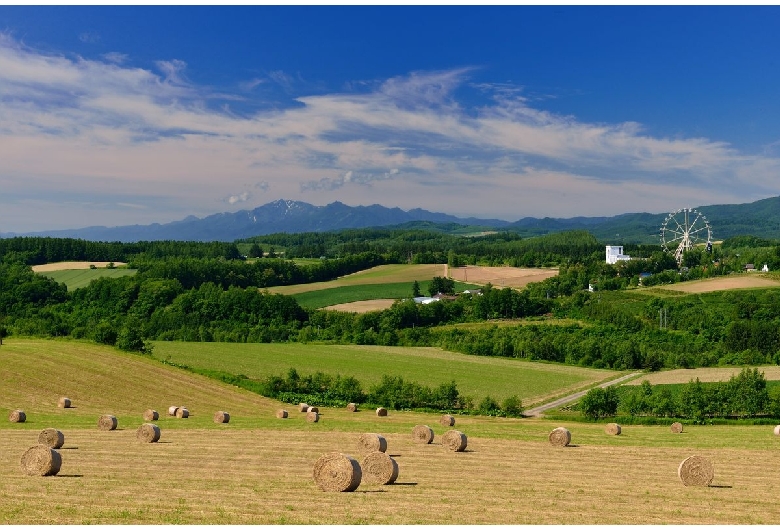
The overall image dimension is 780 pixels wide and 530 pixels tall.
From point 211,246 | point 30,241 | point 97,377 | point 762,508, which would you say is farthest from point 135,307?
point 762,508

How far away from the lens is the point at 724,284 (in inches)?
4584

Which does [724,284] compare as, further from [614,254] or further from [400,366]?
[614,254]

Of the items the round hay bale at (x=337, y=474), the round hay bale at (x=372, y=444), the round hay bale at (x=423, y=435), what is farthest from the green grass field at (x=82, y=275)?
the round hay bale at (x=337, y=474)

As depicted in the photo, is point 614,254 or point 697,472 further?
point 614,254

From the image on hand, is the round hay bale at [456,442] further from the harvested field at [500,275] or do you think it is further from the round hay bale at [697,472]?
the harvested field at [500,275]

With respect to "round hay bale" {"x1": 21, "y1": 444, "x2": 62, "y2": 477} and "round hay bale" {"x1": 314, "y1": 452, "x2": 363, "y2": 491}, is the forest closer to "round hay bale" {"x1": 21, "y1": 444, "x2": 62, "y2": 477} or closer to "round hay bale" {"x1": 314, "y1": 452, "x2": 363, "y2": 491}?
"round hay bale" {"x1": 21, "y1": 444, "x2": 62, "y2": 477}

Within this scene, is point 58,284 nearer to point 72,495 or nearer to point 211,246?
point 211,246

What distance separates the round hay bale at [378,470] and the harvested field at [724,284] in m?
105

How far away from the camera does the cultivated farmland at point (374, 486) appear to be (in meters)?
16.6

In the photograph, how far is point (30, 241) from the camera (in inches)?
5910

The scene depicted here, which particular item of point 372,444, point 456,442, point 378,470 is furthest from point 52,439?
point 456,442

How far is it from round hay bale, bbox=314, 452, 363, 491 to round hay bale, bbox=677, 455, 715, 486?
34.1ft

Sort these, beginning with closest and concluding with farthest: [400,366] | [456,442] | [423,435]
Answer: [456,442]
[423,435]
[400,366]

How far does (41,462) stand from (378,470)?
992cm
